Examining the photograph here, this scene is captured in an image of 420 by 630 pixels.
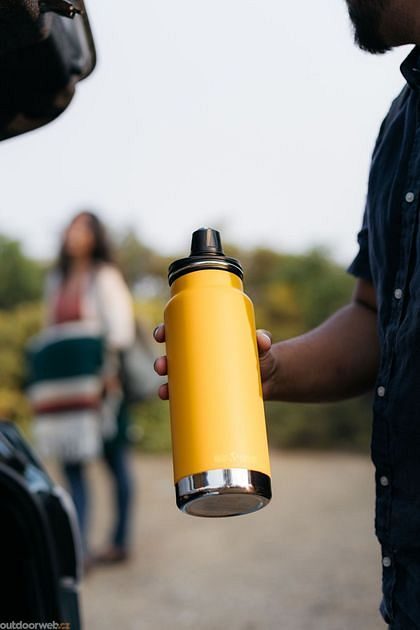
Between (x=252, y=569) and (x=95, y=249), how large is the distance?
6.65 feet

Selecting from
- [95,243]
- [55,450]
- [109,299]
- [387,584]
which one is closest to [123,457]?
[55,450]

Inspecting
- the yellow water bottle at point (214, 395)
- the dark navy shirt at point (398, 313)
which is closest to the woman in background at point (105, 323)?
the dark navy shirt at point (398, 313)

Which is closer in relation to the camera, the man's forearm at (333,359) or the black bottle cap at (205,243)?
the black bottle cap at (205,243)

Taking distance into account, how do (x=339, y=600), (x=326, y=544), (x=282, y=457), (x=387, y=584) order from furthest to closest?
(x=282, y=457), (x=326, y=544), (x=339, y=600), (x=387, y=584)

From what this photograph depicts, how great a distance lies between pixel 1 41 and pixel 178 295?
1.60ft

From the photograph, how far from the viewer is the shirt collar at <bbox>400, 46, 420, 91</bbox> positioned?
1657mm

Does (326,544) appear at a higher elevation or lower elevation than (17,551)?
higher

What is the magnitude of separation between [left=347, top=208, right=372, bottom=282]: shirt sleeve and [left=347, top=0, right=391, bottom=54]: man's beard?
0.34m

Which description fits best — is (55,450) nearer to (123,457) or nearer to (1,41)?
(123,457)

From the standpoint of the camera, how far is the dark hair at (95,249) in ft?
17.4

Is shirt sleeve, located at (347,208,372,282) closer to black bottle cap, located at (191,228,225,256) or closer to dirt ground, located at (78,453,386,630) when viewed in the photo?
black bottle cap, located at (191,228,225,256)

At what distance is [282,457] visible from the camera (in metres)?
8.58

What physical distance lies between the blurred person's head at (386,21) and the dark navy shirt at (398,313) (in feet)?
0.15

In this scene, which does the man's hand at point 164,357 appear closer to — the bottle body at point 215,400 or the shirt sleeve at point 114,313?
the bottle body at point 215,400
